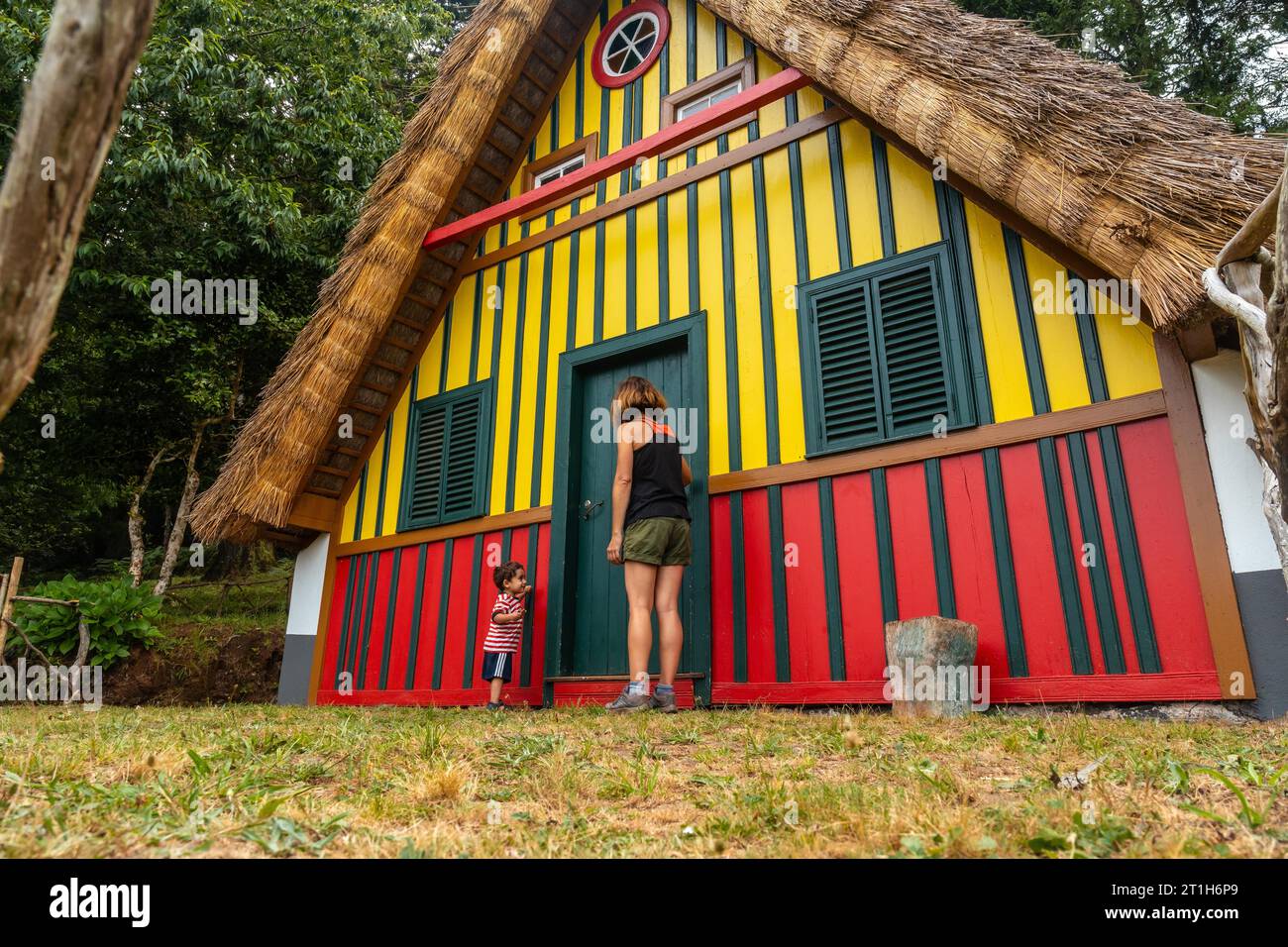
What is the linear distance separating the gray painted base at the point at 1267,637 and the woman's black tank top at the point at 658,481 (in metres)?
2.73

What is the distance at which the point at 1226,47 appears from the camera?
11102 mm

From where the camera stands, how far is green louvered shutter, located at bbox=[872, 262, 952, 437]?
4.74 meters

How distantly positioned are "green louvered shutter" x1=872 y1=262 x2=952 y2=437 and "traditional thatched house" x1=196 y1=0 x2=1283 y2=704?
2 cm

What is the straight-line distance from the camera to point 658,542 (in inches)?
185

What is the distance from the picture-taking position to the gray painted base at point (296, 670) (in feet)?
23.7

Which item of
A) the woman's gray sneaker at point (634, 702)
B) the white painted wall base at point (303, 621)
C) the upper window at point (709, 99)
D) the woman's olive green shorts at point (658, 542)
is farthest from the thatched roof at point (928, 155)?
the woman's gray sneaker at point (634, 702)

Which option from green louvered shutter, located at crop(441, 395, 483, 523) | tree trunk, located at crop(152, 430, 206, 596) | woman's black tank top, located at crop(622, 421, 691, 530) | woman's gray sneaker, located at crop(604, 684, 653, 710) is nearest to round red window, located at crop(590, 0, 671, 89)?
green louvered shutter, located at crop(441, 395, 483, 523)

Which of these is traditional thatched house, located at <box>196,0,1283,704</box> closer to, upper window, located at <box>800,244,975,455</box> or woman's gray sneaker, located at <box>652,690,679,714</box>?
upper window, located at <box>800,244,975,455</box>

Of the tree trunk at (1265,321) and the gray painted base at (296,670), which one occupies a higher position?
the tree trunk at (1265,321)

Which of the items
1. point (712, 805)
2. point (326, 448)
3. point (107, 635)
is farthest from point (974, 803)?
point (107, 635)

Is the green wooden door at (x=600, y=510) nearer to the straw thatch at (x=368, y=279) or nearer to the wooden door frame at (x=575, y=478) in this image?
the wooden door frame at (x=575, y=478)

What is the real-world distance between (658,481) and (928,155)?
2355mm

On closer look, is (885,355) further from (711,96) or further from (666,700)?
(711,96)

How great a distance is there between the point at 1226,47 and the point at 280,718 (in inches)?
543
